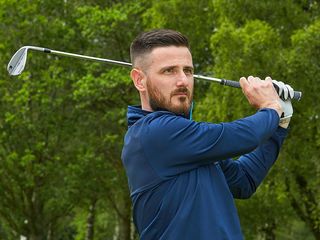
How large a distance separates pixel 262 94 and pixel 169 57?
1.80ft

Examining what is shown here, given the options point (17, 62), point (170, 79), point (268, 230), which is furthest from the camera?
point (268, 230)

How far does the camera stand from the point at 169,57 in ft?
12.6

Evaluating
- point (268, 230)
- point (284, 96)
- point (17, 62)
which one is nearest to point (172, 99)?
point (284, 96)

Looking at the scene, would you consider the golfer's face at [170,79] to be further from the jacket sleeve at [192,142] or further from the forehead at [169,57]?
the jacket sleeve at [192,142]

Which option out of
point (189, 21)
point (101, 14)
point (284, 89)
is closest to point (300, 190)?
point (189, 21)

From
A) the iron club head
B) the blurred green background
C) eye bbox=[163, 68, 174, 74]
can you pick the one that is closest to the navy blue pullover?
eye bbox=[163, 68, 174, 74]

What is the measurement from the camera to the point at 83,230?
4434 centimetres

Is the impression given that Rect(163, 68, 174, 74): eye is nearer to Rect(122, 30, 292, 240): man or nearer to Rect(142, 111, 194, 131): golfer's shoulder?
Rect(122, 30, 292, 240): man

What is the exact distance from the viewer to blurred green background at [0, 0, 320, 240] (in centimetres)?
1866

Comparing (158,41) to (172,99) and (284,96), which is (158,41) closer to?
(172,99)

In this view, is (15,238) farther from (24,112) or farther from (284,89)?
(284,89)

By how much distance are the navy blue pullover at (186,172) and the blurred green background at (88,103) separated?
13.9 metres

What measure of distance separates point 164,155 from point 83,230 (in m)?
41.4

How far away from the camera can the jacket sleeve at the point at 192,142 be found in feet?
12.1
